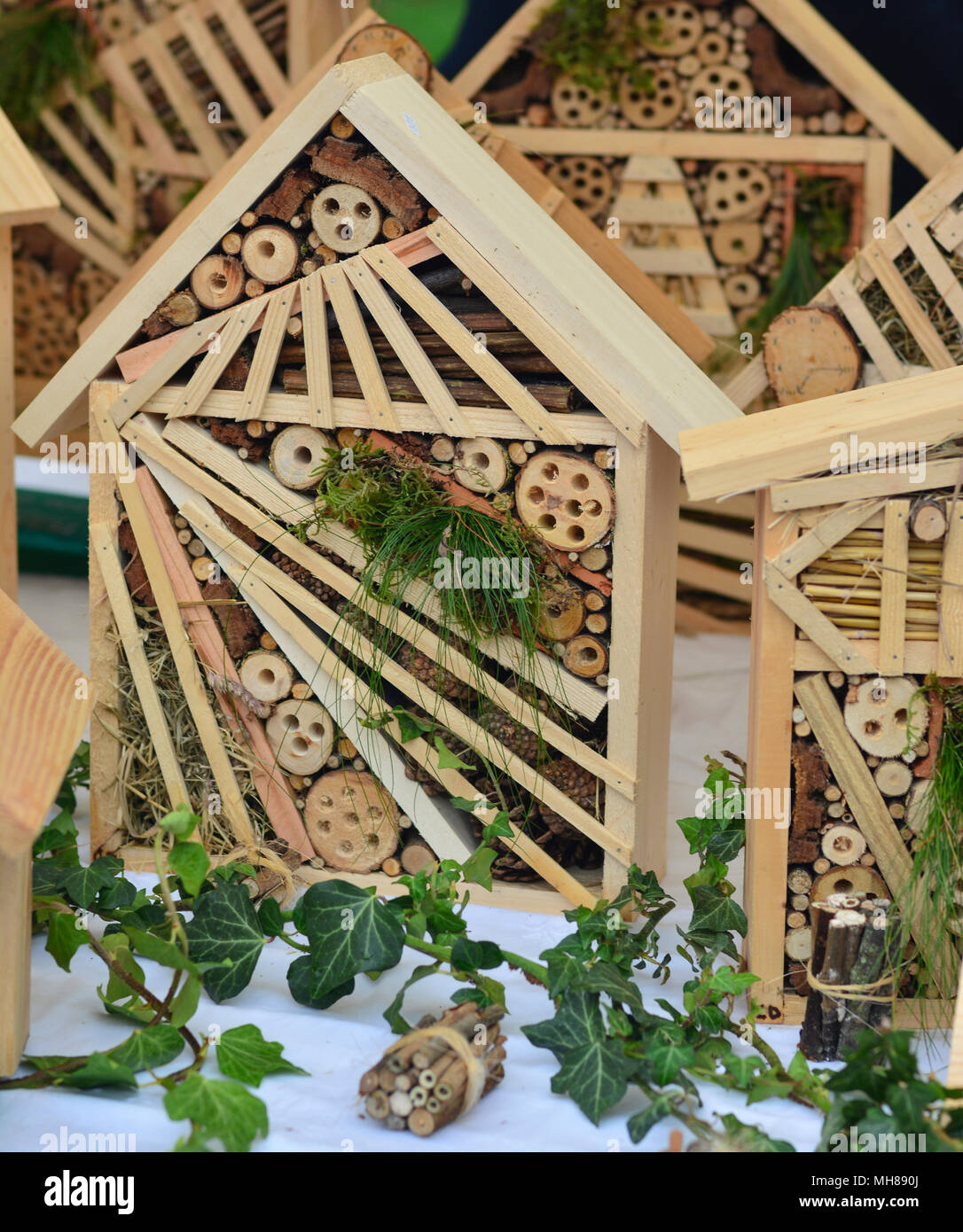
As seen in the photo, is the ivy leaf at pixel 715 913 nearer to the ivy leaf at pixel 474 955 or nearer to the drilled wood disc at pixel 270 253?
the ivy leaf at pixel 474 955

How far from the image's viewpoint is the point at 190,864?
2.63 m

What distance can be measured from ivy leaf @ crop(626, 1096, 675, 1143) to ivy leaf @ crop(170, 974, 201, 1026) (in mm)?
895

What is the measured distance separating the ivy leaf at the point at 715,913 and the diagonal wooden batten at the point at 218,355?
1737 millimetres

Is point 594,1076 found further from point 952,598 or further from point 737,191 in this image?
point 737,191

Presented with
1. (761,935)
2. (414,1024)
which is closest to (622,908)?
(761,935)

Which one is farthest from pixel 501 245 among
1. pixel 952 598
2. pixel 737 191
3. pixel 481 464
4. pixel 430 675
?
pixel 737 191

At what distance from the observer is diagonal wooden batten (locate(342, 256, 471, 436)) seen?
321 centimetres

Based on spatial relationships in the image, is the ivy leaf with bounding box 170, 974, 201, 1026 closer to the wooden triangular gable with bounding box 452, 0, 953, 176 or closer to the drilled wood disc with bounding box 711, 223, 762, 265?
the drilled wood disc with bounding box 711, 223, 762, 265

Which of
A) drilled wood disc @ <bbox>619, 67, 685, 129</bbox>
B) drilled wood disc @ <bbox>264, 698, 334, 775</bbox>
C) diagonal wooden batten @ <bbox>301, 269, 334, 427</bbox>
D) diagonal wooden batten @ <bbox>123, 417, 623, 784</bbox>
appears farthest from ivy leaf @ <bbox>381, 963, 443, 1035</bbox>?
drilled wood disc @ <bbox>619, 67, 685, 129</bbox>

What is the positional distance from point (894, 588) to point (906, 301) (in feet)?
6.59

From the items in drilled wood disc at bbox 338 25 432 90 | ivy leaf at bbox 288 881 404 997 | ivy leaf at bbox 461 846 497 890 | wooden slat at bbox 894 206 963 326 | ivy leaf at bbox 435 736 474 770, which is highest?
drilled wood disc at bbox 338 25 432 90

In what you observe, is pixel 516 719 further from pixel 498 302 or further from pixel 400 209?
pixel 400 209

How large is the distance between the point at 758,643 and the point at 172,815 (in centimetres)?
129

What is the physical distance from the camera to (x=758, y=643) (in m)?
2.92
